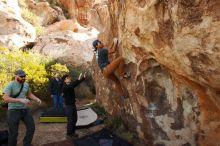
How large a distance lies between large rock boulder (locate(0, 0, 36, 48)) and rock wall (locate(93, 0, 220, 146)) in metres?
9.91

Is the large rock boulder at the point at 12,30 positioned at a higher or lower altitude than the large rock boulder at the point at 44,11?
lower

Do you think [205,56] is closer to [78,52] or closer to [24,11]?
[78,52]

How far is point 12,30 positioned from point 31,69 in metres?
6.44

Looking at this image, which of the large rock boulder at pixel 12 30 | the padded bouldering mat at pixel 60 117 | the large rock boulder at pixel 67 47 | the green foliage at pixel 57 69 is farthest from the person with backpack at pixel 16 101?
the large rock boulder at pixel 12 30

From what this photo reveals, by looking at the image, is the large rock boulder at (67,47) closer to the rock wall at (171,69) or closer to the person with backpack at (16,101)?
the rock wall at (171,69)

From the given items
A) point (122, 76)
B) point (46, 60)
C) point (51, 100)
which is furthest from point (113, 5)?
point (46, 60)

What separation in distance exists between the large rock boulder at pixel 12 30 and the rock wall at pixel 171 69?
9909 mm

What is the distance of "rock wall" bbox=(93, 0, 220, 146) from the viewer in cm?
633

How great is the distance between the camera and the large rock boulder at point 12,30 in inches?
763

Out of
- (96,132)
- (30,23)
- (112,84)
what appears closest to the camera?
(96,132)

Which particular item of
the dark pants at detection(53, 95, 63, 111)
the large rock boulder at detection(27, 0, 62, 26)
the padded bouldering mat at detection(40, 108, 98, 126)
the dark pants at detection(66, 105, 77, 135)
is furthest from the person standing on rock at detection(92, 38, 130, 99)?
the large rock boulder at detection(27, 0, 62, 26)

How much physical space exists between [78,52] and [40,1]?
12127mm

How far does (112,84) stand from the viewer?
11.6 m

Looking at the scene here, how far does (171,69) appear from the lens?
7.98 m
